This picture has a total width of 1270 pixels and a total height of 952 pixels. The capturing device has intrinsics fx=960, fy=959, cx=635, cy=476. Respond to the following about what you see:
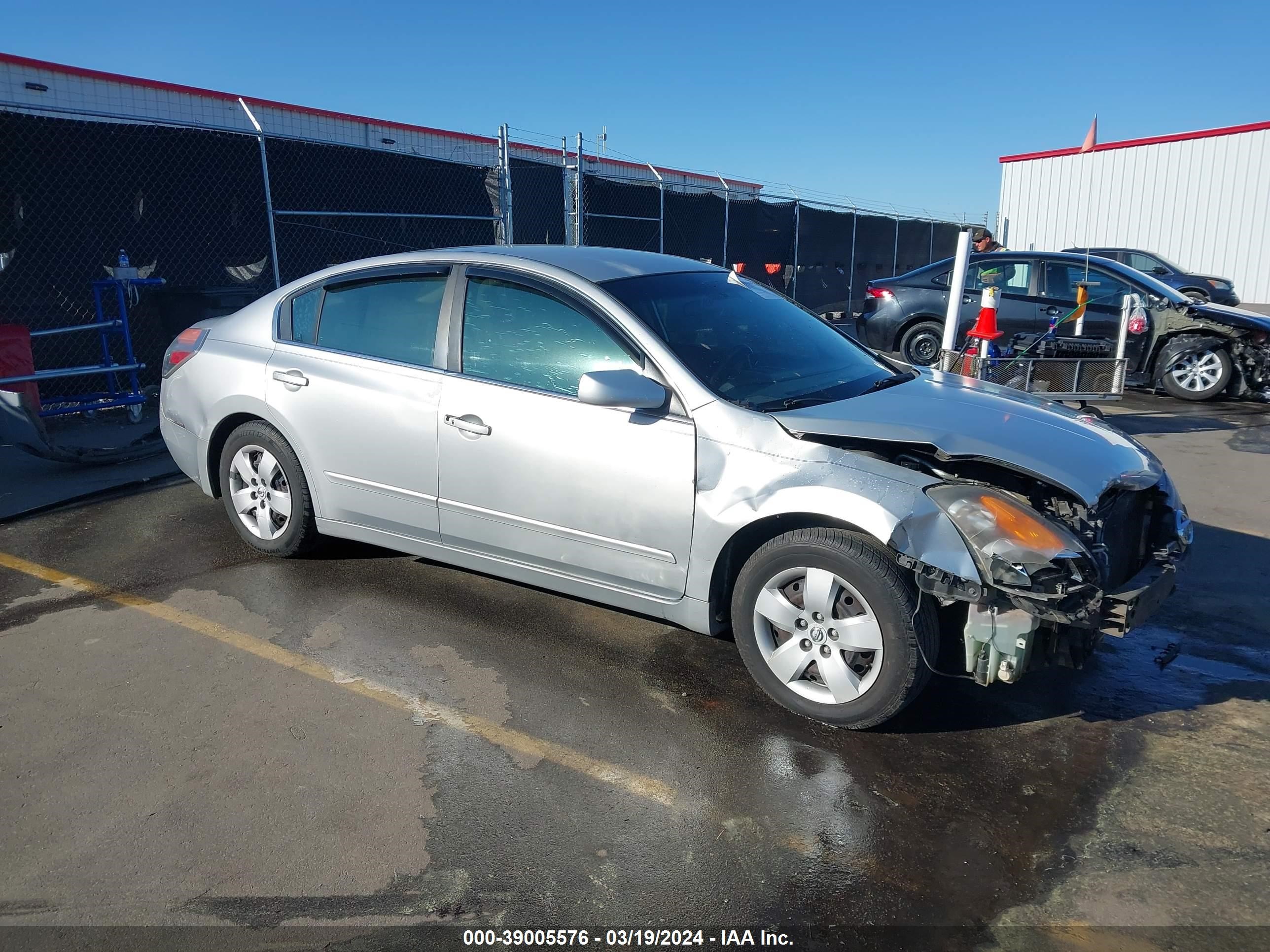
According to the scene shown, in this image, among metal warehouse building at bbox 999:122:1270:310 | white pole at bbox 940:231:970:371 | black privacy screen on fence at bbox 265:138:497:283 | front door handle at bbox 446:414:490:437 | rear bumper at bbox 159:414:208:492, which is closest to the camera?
front door handle at bbox 446:414:490:437

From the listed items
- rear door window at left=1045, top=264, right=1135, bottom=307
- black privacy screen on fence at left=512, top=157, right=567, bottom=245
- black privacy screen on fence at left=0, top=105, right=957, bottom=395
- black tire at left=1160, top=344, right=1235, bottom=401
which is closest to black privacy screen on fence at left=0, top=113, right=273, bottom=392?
black privacy screen on fence at left=0, top=105, right=957, bottom=395

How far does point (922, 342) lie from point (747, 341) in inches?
313

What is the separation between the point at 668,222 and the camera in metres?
14.4

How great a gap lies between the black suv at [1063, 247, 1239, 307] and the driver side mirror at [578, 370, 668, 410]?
1560 cm

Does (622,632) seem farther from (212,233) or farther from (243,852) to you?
(212,233)

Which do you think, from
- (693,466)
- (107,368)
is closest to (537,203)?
(107,368)

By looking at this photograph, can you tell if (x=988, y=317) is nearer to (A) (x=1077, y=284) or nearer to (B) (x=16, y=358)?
(A) (x=1077, y=284)

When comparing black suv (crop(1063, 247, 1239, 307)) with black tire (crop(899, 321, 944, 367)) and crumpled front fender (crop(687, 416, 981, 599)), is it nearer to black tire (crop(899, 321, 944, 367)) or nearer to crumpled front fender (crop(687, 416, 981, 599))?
black tire (crop(899, 321, 944, 367))

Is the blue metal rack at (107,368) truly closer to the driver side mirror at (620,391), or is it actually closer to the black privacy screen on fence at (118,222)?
the black privacy screen on fence at (118,222)

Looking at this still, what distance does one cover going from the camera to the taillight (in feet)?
17.3

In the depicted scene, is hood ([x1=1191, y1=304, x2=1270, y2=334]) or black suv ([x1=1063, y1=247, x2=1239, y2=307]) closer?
hood ([x1=1191, y1=304, x2=1270, y2=334])

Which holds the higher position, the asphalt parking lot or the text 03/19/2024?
the asphalt parking lot

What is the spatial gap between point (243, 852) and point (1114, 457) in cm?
337

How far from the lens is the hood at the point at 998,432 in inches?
134
